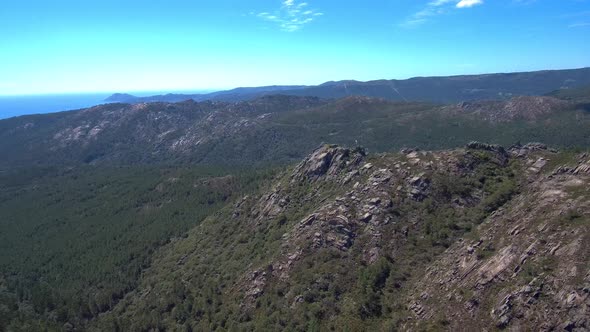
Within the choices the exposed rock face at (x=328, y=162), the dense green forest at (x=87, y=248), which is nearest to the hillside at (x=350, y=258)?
the exposed rock face at (x=328, y=162)

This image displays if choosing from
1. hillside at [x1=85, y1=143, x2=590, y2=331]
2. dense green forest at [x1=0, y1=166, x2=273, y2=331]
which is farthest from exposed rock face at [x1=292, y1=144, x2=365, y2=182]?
dense green forest at [x1=0, y1=166, x2=273, y2=331]

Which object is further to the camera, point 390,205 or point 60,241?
point 60,241

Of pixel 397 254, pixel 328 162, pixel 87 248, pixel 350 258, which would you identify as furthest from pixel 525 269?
pixel 87 248

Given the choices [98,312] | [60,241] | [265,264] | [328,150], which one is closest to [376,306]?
[265,264]

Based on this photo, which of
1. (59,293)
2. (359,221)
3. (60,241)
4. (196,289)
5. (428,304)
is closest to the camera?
(428,304)

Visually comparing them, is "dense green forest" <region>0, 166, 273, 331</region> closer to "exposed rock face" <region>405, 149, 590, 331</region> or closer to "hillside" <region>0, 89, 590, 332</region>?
"hillside" <region>0, 89, 590, 332</region>

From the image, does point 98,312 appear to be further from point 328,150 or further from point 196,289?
point 328,150

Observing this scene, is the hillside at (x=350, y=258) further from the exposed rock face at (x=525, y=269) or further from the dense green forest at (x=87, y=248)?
the dense green forest at (x=87, y=248)

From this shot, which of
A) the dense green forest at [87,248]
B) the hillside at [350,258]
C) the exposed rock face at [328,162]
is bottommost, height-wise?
the dense green forest at [87,248]

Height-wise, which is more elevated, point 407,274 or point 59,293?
point 407,274
